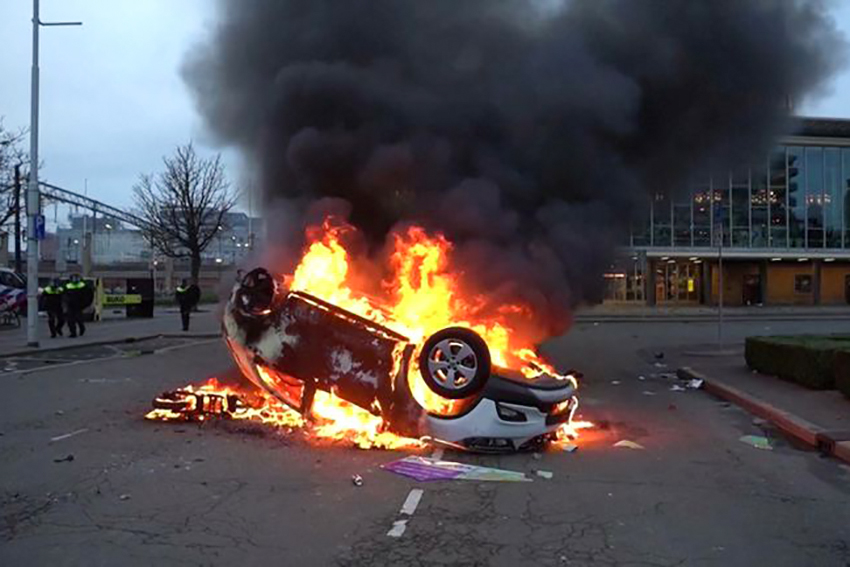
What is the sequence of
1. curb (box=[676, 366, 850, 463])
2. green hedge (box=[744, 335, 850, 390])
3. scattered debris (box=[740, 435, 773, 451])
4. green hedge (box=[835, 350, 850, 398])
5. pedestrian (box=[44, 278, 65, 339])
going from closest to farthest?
1. curb (box=[676, 366, 850, 463])
2. scattered debris (box=[740, 435, 773, 451])
3. green hedge (box=[835, 350, 850, 398])
4. green hedge (box=[744, 335, 850, 390])
5. pedestrian (box=[44, 278, 65, 339])

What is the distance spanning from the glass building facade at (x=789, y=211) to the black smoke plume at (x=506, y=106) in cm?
2768

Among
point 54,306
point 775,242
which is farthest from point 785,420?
point 775,242

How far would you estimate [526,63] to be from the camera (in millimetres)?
10406

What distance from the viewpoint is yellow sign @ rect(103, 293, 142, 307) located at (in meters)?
29.1

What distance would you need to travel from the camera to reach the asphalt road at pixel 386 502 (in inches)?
167

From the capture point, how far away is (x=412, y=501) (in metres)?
5.20

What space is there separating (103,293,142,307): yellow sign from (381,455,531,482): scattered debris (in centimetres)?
2522

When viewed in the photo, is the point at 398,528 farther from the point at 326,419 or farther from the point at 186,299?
the point at 186,299

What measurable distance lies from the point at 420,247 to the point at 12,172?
25405 millimetres

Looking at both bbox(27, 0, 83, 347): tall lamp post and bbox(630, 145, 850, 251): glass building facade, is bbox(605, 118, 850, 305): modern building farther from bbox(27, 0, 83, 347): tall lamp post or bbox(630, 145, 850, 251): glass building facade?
bbox(27, 0, 83, 347): tall lamp post

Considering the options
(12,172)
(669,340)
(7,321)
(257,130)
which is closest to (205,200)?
(12,172)

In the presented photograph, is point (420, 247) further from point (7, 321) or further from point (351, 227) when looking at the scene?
point (7, 321)

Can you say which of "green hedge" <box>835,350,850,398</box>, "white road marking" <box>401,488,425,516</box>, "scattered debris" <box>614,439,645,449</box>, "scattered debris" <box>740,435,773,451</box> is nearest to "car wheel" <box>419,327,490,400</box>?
"white road marking" <box>401,488,425,516</box>

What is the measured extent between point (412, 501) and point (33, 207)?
1469cm
